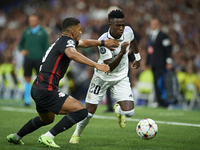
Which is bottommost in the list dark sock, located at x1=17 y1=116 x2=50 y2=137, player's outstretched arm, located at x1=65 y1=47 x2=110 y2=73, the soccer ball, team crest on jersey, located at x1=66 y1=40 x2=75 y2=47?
the soccer ball

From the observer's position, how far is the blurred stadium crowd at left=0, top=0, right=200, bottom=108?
47.6ft

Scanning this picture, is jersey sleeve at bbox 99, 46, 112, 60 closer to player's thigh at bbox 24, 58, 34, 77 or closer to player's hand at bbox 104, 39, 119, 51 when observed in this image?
player's hand at bbox 104, 39, 119, 51

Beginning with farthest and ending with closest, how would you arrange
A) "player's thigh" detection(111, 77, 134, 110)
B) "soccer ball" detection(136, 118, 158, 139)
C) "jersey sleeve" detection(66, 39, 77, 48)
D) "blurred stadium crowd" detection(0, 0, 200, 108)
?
"blurred stadium crowd" detection(0, 0, 200, 108), "player's thigh" detection(111, 77, 134, 110), "soccer ball" detection(136, 118, 158, 139), "jersey sleeve" detection(66, 39, 77, 48)

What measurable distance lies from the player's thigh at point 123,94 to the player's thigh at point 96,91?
0.19 meters

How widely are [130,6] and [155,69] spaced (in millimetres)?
7692

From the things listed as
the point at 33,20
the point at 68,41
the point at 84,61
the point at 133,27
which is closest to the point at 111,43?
the point at 68,41

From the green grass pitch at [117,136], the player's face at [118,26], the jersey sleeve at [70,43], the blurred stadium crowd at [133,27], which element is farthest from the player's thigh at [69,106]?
the blurred stadium crowd at [133,27]

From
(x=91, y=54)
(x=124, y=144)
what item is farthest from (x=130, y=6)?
(x=124, y=144)

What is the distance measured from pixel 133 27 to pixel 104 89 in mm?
11186

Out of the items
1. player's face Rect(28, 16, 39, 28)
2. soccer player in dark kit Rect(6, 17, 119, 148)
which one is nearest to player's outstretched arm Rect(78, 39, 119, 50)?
soccer player in dark kit Rect(6, 17, 119, 148)

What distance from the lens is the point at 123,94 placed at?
19.8 feet

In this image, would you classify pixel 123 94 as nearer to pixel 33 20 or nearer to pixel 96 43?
pixel 96 43

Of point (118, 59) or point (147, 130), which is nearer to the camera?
point (147, 130)

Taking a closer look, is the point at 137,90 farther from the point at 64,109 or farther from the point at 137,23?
the point at 64,109
